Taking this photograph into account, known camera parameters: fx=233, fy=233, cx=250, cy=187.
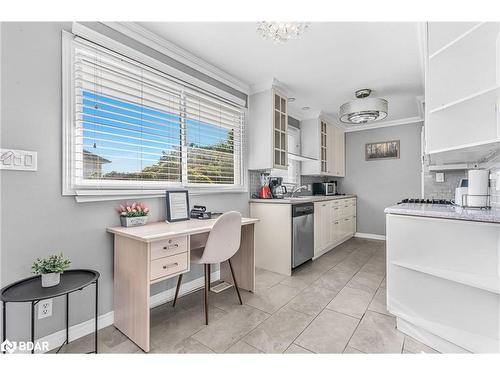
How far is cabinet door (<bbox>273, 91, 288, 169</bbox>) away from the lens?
125 inches

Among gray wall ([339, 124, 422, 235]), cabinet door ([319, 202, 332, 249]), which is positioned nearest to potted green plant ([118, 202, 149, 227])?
cabinet door ([319, 202, 332, 249])

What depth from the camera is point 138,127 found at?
2.04 meters

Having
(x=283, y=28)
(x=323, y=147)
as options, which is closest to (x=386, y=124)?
(x=323, y=147)

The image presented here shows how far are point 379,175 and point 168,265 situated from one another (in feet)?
15.2

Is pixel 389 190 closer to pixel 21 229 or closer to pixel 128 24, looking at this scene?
pixel 128 24

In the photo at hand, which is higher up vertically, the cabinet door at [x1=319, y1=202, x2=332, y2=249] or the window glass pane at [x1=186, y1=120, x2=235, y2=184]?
the window glass pane at [x1=186, y1=120, x2=235, y2=184]

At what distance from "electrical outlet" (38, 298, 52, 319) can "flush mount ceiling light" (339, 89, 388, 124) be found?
3.63 m

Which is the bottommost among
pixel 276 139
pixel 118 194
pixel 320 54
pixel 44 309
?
pixel 44 309

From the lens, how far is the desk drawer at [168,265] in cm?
157

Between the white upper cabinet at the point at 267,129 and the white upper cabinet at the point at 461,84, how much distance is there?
1699 mm

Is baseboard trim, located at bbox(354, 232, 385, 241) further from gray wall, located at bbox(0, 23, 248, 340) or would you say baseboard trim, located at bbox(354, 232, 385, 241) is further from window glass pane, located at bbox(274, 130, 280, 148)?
gray wall, located at bbox(0, 23, 248, 340)

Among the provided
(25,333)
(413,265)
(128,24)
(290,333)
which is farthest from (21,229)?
(413,265)

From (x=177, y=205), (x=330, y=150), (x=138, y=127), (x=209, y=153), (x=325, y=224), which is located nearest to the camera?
(x=138, y=127)

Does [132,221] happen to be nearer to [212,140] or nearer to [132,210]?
[132,210]
